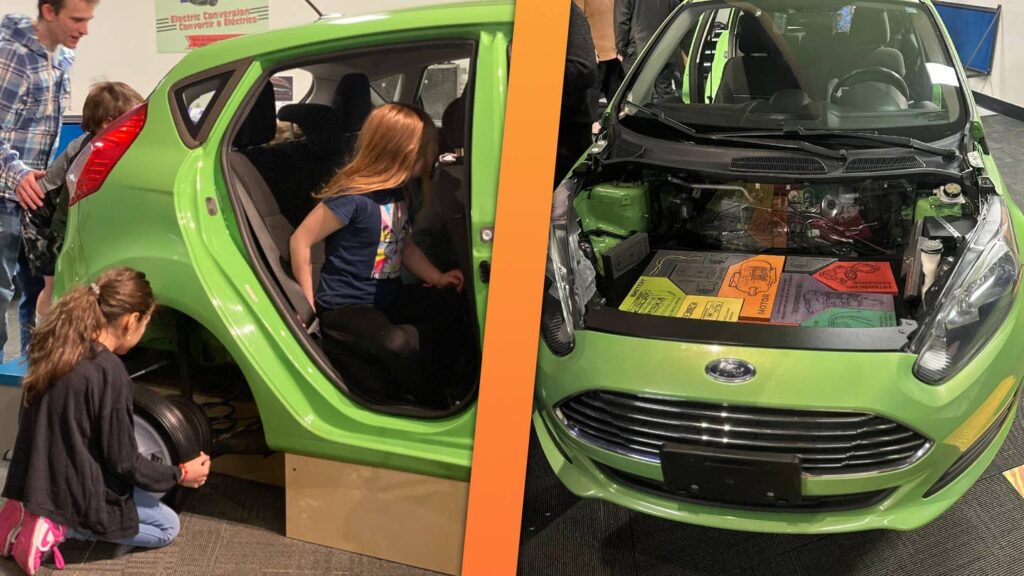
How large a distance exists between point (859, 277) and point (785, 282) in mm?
180

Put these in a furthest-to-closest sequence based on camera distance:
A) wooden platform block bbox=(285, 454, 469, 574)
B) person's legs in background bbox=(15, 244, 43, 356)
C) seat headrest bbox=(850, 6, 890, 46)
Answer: seat headrest bbox=(850, 6, 890, 46), person's legs in background bbox=(15, 244, 43, 356), wooden platform block bbox=(285, 454, 469, 574)

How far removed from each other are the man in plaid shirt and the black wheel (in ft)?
1.55

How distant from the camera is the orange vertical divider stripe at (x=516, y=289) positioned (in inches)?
57.8

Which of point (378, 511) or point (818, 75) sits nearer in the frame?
point (378, 511)

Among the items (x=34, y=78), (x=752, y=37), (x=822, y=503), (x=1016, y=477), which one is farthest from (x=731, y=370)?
(x=34, y=78)

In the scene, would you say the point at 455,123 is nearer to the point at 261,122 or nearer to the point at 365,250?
the point at 365,250

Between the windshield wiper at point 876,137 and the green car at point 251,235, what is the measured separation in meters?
0.91

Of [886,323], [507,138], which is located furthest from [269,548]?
[886,323]

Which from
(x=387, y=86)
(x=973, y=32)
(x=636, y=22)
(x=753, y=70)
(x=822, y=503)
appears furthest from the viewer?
(x=753, y=70)

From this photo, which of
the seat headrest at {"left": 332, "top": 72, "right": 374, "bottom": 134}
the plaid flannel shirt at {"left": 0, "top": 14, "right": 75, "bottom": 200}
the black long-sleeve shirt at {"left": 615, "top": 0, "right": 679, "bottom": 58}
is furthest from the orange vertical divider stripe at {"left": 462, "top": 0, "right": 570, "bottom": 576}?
the plaid flannel shirt at {"left": 0, "top": 14, "right": 75, "bottom": 200}

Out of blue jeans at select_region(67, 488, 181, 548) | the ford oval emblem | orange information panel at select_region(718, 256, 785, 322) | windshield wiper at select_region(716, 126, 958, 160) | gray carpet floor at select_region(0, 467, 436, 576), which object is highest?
windshield wiper at select_region(716, 126, 958, 160)

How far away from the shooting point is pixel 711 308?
6.39 feet

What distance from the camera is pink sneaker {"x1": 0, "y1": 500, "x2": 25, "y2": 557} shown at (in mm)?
1715

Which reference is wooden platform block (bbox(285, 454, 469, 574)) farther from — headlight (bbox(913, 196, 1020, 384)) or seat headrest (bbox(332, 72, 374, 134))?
headlight (bbox(913, 196, 1020, 384))
